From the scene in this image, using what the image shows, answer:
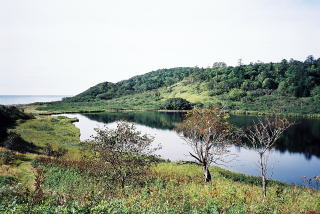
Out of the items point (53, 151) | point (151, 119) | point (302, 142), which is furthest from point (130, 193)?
point (151, 119)

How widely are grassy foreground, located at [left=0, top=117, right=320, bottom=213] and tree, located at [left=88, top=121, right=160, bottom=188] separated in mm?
952

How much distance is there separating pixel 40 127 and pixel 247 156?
2339 inches

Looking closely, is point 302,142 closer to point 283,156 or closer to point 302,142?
point 302,142

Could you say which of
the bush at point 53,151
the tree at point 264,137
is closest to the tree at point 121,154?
the tree at point 264,137

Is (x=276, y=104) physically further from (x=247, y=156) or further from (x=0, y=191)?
(x=0, y=191)

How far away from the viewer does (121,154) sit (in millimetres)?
22250

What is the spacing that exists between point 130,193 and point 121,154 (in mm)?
→ 5263

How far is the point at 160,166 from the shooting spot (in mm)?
43281

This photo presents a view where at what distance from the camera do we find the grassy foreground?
11155 millimetres

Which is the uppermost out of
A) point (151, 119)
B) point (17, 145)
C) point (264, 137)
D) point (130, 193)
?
point (264, 137)

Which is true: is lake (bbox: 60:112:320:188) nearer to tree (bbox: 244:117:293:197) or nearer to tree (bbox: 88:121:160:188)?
tree (bbox: 244:117:293:197)

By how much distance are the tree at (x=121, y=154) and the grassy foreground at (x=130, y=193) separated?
3.12 ft

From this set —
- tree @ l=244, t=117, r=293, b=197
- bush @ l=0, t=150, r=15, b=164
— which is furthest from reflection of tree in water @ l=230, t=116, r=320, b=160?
bush @ l=0, t=150, r=15, b=164

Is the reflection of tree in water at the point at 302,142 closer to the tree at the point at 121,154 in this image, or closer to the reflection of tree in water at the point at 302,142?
the reflection of tree in water at the point at 302,142
